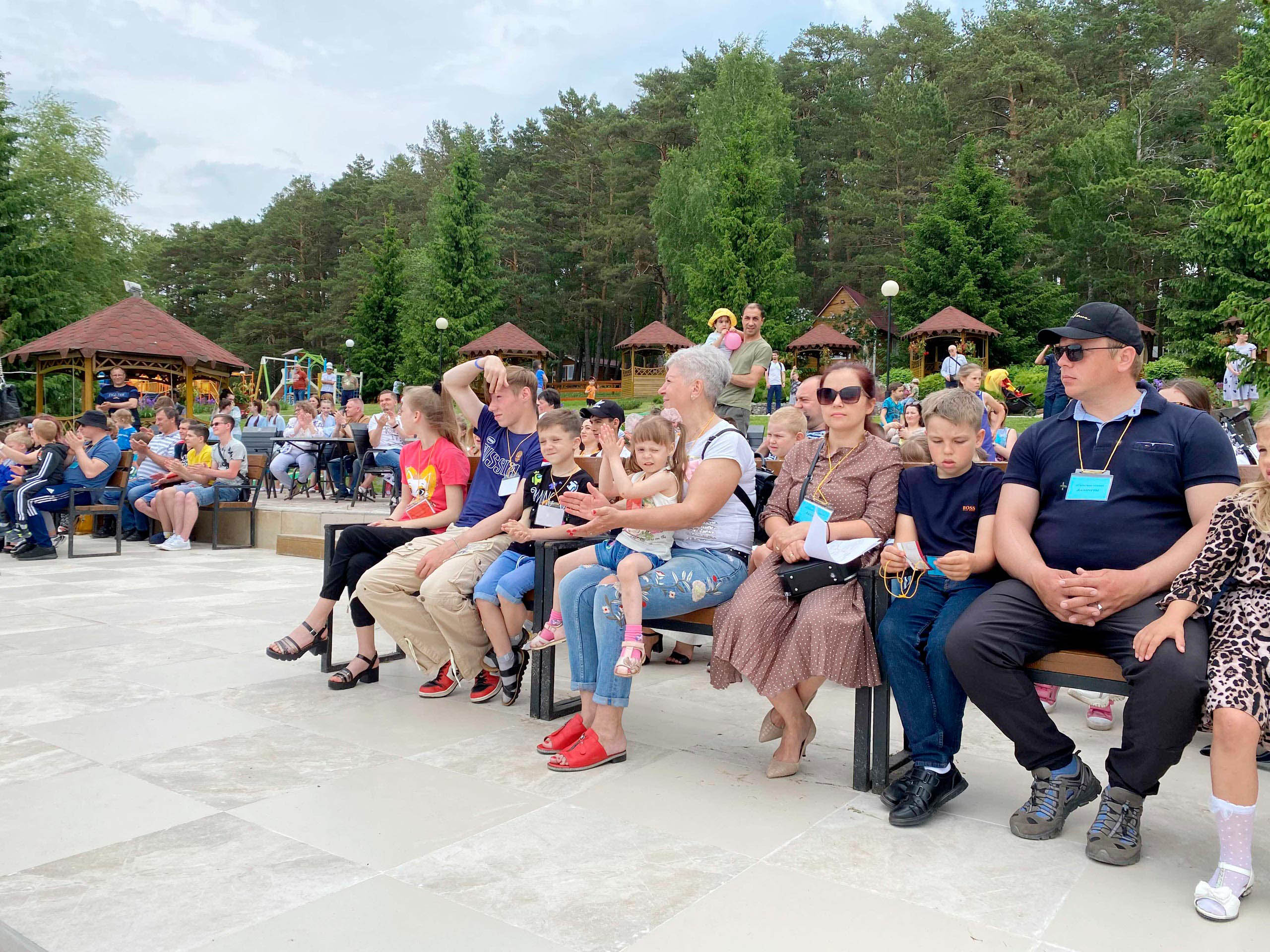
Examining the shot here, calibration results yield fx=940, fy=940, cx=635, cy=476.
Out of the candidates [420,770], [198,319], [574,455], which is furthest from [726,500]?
[198,319]

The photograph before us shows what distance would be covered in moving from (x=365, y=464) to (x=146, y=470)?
2.34m

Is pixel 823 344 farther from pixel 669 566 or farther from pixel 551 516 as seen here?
pixel 669 566

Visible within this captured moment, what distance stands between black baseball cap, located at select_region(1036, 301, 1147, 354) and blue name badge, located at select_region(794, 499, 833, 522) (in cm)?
92

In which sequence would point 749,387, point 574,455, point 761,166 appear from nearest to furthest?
point 574,455
point 749,387
point 761,166

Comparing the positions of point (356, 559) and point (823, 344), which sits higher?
point (823, 344)

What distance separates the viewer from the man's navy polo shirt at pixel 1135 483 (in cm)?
289

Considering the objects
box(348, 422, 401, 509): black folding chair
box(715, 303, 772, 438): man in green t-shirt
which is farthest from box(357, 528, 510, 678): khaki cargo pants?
box(348, 422, 401, 509): black folding chair

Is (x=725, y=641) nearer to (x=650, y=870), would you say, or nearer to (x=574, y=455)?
(x=650, y=870)

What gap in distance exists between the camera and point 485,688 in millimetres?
4402

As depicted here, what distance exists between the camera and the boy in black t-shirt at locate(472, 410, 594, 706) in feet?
13.7

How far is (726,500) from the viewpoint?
146 inches

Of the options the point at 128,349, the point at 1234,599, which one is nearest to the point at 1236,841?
the point at 1234,599

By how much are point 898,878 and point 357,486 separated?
9.84 meters

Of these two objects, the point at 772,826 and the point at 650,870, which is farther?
the point at 772,826
